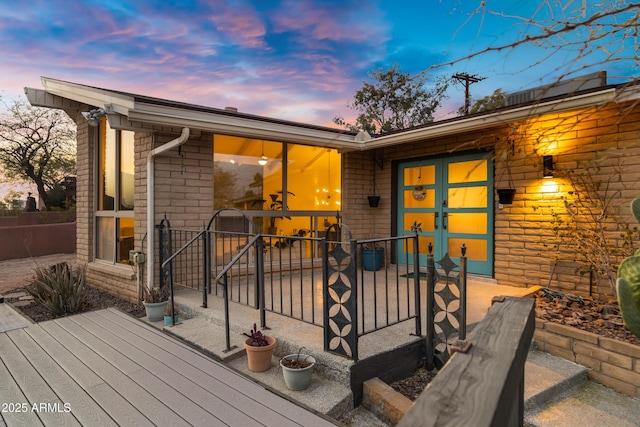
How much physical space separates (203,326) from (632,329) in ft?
11.7

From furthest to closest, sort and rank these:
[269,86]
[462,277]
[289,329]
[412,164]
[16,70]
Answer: [269,86]
[16,70]
[412,164]
[289,329]
[462,277]

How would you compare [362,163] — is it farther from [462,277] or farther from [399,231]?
[462,277]

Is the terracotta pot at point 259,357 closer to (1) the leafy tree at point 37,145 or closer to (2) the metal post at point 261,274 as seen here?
(2) the metal post at point 261,274

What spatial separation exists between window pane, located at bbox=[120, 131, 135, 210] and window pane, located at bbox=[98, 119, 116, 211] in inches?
8.6

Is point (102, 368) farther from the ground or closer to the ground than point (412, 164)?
closer to the ground

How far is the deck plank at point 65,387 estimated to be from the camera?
7.08ft

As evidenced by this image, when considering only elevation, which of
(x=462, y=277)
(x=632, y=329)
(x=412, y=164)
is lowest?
(x=462, y=277)

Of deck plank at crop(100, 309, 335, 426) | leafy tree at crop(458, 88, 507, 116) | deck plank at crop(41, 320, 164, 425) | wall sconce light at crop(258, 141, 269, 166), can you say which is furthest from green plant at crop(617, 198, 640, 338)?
wall sconce light at crop(258, 141, 269, 166)

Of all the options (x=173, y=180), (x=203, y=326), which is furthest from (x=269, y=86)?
(x=203, y=326)

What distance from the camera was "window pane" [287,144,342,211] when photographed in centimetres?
598

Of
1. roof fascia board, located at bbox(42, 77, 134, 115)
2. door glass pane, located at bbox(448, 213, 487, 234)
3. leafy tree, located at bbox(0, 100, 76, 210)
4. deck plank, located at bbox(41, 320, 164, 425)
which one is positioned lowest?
deck plank, located at bbox(41, 320, 164, 425)

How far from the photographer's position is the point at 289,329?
319 cm

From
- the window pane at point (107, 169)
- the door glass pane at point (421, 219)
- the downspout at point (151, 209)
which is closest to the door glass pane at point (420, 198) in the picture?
the door glass pane at point (421, 219)

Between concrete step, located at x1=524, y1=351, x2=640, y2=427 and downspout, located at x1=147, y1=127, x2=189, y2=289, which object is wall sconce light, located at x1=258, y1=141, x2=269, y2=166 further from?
concrete step, located at x1=524, y1=351, x2=640, y2=427
